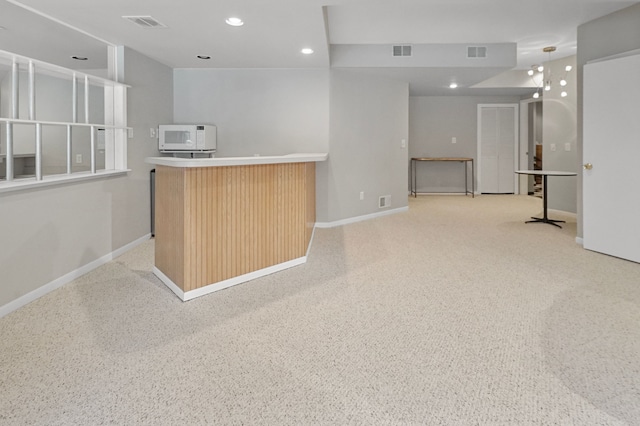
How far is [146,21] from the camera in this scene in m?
3.60

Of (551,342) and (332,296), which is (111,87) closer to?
(332,296)

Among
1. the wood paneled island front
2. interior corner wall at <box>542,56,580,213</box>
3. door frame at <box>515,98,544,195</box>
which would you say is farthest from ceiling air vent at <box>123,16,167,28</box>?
door frame at <box>515,98,544,195</box>

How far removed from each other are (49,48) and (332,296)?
429cm

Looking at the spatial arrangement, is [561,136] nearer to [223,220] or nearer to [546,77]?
[546,77]

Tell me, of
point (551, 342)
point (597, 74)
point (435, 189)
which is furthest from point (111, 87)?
point (435, 189)

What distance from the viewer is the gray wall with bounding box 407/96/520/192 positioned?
9336 millimetres

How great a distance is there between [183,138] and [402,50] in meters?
3.18

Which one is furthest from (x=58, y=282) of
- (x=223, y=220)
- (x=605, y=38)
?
(x=605, y=38)

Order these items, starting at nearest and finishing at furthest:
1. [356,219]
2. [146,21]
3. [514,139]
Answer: [146,21] → [356,219] → [514,139]

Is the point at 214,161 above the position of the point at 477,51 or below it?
below

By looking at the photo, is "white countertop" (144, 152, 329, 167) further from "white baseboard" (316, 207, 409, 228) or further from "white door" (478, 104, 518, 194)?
"white door" (478, 104, 518, 194)

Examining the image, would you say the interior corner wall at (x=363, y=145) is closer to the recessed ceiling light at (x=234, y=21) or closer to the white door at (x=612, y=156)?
the recessed ceiling light at (x=234, y=21)

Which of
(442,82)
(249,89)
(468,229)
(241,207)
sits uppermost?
(442,82)

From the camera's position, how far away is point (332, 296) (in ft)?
9.73
